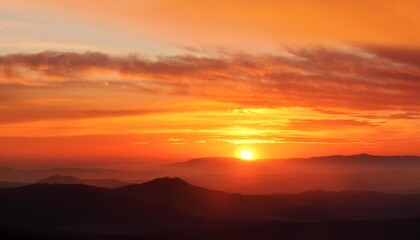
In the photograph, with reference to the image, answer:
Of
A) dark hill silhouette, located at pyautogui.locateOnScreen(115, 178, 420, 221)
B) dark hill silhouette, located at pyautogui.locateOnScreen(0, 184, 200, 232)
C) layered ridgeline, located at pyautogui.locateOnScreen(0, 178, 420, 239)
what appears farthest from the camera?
dark hill silhouette, located at pyautogui.locateOnScreen(115, 178, 420, 221)

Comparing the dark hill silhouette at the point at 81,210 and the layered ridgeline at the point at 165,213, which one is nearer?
the layered ridgeline at the point at 165,213

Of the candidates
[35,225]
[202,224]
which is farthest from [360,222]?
[35,225]

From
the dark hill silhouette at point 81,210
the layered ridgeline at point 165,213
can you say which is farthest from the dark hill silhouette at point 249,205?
the dark hill silhouette at point 81,210

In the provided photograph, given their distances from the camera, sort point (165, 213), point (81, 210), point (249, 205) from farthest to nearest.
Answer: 1. point (249, 205)
2. point (165, 213)
3. point (81, 210)

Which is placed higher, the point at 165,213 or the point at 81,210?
the point at 81,210

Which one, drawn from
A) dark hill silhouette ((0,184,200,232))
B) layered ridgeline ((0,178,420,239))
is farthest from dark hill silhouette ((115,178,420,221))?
dark hill silhouette ((0,184,200,232))

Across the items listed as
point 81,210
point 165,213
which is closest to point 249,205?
point 165,213

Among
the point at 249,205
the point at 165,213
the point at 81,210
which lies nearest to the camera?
the point at 81,210

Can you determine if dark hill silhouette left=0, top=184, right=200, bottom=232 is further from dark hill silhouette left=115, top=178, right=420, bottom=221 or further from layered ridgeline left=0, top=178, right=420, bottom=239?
dark hill silhouette left=115, top=178, right=420, bottom=221

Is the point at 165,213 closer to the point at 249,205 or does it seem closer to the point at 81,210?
the point at 81,210

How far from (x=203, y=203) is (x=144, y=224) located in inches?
847

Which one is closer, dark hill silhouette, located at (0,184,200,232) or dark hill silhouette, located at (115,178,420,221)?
dark hill silhouette, located at (0,184,200,232)

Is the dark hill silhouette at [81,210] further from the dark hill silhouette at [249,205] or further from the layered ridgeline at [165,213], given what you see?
the dark hill silhouette at [249,205]

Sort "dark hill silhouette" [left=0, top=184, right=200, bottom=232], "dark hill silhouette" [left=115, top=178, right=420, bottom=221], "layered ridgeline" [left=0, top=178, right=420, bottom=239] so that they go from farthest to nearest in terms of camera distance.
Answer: "dark hill silhouette" [left=115, top=178, right=420, bottom=221]
"dark hill silhouette" [left=0, top=184, right=200, bottom=232]
"layered ridgeline" [left=0, top=178, right=420, bottom=239]
